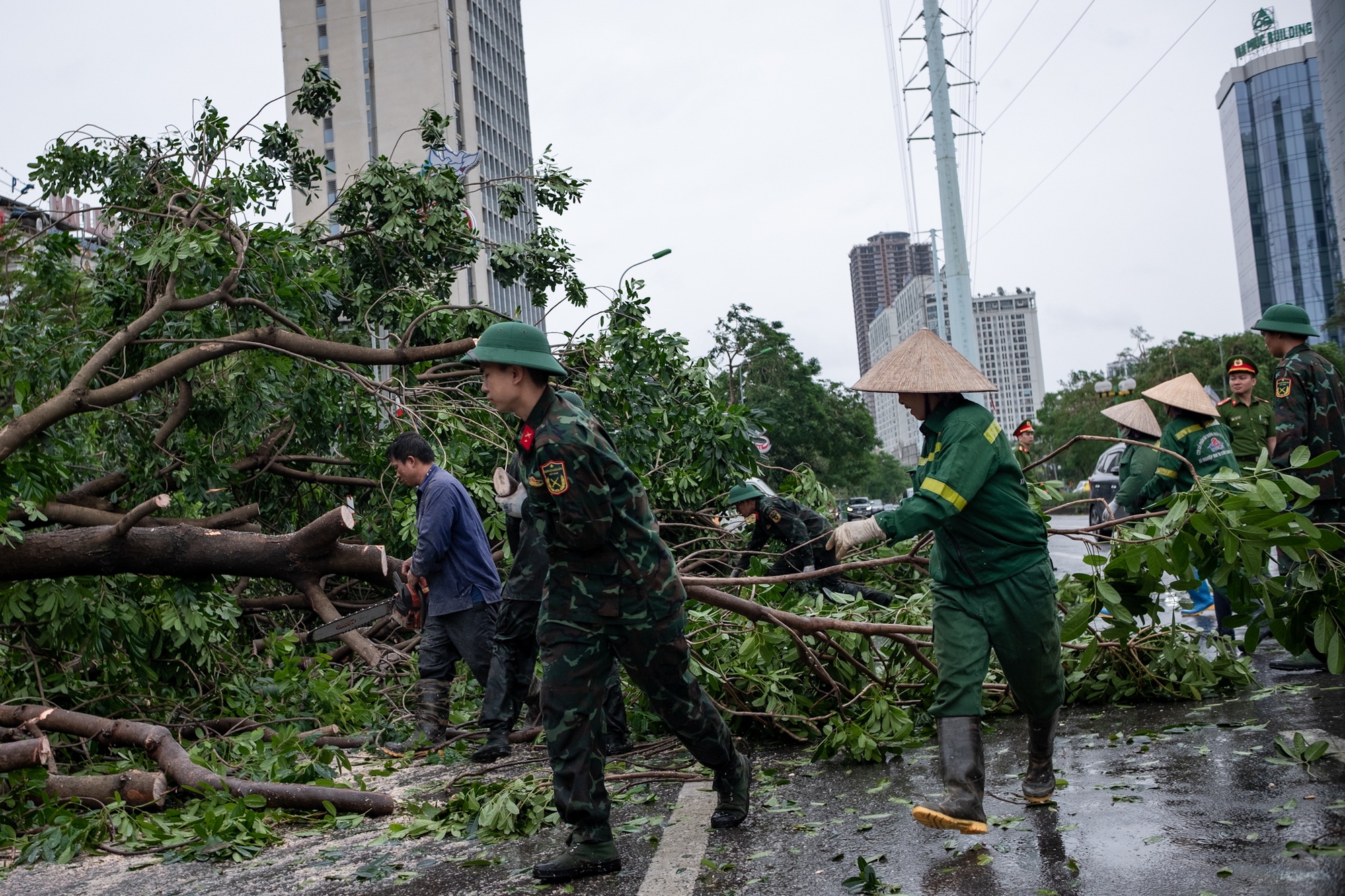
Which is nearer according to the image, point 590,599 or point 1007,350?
point 590,599

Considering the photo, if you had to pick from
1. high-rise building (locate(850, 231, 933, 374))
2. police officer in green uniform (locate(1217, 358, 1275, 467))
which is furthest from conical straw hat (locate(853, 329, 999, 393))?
high-rise building (locate(850, 231, 933, 374))

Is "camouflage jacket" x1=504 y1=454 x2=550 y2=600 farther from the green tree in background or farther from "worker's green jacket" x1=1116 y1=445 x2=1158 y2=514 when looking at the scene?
the green tree in background

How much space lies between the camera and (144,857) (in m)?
4.04

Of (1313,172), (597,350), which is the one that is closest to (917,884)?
(597,350)

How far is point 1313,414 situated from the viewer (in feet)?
17.8

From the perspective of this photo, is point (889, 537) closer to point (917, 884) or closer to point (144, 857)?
point (917, 884)

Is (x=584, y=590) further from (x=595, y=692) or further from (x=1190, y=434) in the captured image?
(x=1190, y=434)

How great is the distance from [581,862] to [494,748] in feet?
7.18

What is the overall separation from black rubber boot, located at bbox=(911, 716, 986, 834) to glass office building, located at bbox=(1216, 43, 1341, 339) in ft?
293

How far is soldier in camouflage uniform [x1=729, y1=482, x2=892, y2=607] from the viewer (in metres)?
6.66

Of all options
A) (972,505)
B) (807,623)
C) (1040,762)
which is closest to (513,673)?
(807,623)

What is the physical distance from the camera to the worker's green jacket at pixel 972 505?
Answer: 327cm

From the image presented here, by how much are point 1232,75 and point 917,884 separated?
102156 mm

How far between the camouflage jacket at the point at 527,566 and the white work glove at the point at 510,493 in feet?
0.26
